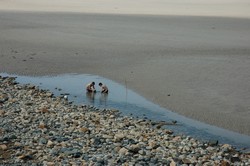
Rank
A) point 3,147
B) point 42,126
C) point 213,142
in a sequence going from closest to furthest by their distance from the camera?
point 3,147 < point 213,142 < point 42,126

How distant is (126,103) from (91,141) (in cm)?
403

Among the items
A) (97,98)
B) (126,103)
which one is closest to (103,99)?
(97,98)

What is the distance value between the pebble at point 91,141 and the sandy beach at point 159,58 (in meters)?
1.99

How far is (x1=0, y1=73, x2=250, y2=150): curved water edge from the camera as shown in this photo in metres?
9.92

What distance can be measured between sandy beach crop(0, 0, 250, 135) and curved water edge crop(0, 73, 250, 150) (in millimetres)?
352

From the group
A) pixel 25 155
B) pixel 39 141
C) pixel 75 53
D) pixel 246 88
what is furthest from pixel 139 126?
pixel 75 53

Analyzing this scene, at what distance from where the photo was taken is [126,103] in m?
12.5

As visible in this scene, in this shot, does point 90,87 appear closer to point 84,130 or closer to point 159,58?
point 84,130

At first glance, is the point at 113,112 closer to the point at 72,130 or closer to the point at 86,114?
the point at 86,114

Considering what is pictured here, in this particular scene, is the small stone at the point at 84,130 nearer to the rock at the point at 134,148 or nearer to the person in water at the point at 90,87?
the rock at the point at 134,148

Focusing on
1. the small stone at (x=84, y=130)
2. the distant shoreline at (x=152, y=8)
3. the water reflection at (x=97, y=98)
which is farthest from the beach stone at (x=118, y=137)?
the distant shoreline at (x=152, y=8)

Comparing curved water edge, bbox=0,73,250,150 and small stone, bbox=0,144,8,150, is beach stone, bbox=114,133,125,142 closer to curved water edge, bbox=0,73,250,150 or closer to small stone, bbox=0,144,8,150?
curved water edge, bbox=0,73,250,150

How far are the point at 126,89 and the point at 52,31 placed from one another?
53.8 ft

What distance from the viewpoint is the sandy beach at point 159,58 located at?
1255cm
